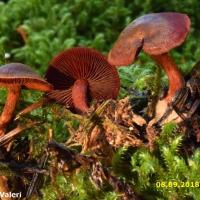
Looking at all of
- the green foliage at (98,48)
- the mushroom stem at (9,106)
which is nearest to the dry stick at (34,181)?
the green foliage at (98,48)

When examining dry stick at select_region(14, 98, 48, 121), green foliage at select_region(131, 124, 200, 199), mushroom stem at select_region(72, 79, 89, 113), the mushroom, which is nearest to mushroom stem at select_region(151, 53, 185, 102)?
the mushroom

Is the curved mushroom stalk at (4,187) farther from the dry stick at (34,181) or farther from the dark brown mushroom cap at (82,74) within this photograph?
the dark brown mushroom cap at (82,74)

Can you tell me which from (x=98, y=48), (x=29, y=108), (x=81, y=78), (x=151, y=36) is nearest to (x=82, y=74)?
(x=81, y=78)

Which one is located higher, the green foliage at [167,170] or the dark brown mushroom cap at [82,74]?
the dark brown mushroom cap at [82,74]

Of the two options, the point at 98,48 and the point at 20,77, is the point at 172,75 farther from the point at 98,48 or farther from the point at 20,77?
the point at 98,48

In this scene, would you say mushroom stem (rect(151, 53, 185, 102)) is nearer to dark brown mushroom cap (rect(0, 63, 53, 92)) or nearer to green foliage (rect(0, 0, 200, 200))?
green foliage (rect(0, 0, 200, 200))

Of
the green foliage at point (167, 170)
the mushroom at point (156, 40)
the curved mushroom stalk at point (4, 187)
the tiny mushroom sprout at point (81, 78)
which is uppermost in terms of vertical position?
the mushroom at point (156, 40)
